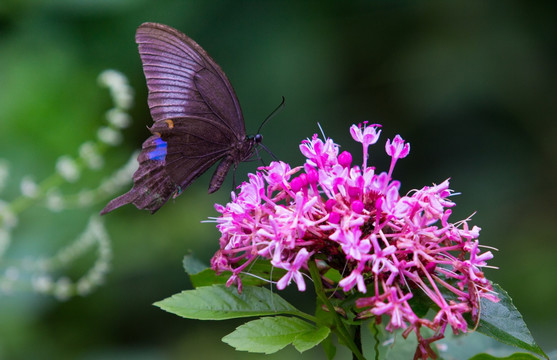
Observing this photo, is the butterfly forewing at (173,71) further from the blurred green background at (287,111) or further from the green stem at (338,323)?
the blurred green background at (287,111)

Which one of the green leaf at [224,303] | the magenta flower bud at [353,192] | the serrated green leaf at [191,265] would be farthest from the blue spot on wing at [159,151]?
the magenta flower bud at [353,192]

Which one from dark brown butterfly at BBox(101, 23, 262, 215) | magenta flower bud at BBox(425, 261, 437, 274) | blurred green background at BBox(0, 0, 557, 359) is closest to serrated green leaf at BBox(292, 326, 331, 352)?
magenta flower bud at BBox(425, 261, 437, 274)

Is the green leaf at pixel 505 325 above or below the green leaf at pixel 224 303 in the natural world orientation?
below

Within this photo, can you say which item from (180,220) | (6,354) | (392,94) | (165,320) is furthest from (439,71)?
(6,354)

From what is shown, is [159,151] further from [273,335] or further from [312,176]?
[273,335]

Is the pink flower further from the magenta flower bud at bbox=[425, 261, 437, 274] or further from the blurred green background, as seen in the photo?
the blurred green background

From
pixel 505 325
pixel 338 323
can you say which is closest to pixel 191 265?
pixel 338 323

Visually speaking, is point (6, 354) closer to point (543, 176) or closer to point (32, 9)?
point (32, 9)
